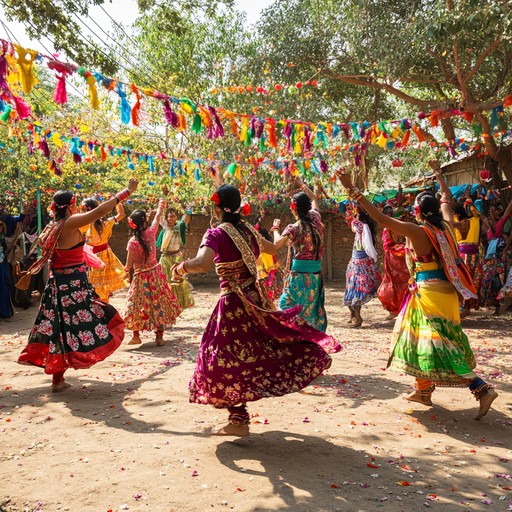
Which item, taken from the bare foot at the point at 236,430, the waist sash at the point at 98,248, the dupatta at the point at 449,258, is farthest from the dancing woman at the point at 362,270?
the bare foot at the point at 236,430

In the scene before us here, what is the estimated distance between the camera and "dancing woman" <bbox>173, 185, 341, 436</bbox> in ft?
13.0

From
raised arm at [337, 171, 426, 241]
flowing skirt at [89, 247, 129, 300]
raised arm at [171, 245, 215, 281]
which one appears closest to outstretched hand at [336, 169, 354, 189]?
raised arm at [337, 171, 426, 241]

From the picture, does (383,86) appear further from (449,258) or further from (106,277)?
(449,258)

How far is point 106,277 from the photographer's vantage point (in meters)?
9.35

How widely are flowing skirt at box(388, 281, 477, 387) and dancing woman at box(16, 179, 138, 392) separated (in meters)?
2.77

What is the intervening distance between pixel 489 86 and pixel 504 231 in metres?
3.99

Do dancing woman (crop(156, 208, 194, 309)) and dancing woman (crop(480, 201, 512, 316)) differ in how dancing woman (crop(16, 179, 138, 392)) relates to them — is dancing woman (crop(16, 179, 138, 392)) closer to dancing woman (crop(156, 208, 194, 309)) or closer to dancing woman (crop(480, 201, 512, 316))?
dancing woman (crop(156, 208, 194, 309))

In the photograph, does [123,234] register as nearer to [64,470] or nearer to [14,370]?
[14,370]

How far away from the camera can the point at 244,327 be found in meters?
→ 4.05

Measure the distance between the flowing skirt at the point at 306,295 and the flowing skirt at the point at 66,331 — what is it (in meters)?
2.03

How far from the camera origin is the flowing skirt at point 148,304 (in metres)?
7.83

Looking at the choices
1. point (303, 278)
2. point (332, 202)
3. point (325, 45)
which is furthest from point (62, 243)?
point (332, 202)

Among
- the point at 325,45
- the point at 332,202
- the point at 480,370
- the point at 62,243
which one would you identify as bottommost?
the point at 480,370

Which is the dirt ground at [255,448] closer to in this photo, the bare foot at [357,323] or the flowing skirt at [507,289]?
the bare foot at [357,323]
